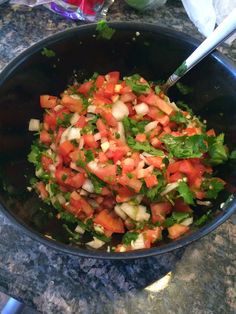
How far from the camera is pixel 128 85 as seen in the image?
1.01 m

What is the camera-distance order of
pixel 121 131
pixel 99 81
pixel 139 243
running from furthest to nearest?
pixel 99 81 < pixel 121 131 < pixel 139 243

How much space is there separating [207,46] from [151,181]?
0.33 meters

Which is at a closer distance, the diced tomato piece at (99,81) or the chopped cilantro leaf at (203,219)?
the chopped cilantro leaf at (203,219)

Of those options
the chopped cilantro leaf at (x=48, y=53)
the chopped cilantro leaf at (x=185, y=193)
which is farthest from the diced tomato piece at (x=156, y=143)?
the chopped cilantro leaf at (x=48, y=53)

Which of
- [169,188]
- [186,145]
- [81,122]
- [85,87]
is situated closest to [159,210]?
[169,188]

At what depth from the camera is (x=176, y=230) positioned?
2.83 ft

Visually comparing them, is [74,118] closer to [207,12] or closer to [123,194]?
[123,194]

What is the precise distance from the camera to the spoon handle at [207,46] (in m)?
0.86

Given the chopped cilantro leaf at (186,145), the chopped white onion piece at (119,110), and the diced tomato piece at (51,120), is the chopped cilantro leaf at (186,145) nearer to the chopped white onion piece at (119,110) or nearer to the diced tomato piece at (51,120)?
the chopped white onion piece at (119,110)

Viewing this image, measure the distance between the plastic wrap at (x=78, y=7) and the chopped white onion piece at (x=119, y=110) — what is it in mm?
491

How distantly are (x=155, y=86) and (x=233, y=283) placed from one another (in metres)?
0.51

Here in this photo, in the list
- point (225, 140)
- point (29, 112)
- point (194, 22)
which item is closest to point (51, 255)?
point (29, 112)

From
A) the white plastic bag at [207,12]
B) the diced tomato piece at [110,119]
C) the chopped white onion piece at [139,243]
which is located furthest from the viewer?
the white plastic bag at [207,12]

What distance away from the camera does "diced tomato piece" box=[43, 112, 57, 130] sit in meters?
1.02
